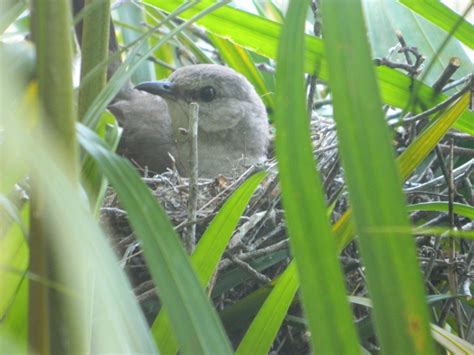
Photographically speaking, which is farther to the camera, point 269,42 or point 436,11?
point 269,42

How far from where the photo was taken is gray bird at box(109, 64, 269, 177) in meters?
2.65

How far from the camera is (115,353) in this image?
0.65 meters

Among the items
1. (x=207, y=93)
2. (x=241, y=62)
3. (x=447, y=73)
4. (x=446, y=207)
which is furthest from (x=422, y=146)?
(x=207, y=93)

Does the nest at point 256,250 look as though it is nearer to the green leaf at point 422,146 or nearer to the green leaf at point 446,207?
the green leaf at point 446,207

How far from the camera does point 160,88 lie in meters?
2.60

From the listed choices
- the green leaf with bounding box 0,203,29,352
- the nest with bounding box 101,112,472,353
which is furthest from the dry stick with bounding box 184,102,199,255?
the green leaf with bounding box 0,203,29,352

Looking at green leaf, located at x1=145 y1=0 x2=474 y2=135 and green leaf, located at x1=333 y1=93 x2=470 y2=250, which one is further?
green leaf, located at x1=145 y1=0 x2=474 y2=135

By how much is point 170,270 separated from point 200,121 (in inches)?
89.2

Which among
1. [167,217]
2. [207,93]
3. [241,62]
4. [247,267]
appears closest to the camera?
[167,217]

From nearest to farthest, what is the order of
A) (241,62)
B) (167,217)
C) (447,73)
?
(167,217)
(447,73)
(241,62)

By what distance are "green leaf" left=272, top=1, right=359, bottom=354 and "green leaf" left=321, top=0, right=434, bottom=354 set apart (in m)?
0.04

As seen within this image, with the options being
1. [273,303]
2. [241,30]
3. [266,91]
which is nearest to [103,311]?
[273,303]

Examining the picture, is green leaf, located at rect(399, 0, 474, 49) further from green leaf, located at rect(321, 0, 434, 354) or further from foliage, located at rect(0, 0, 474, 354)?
green leaf, located at rect(321, 0, 434, 354)

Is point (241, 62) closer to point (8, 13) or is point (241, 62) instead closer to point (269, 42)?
point (269, 42)
